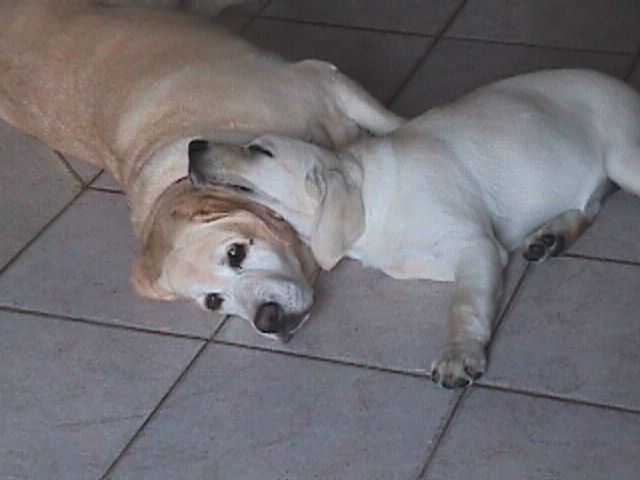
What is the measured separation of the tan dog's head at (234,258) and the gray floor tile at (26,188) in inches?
21.7

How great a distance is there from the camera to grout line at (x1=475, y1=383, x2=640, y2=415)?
6.62 feet

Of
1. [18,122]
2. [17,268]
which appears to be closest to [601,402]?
[17,268]

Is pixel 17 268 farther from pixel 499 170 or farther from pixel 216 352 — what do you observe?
pixel 499 170

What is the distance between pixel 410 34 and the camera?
3.11 metres

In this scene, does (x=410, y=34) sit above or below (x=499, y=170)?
below

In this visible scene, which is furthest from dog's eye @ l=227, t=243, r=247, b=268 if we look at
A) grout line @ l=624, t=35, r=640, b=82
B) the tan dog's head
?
grout line @ l=624, t=35, r=640, b=82

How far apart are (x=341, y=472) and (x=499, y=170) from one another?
60cm

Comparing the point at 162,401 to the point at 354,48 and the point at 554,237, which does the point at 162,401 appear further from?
the point at 354,48

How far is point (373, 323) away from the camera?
229 centimetres

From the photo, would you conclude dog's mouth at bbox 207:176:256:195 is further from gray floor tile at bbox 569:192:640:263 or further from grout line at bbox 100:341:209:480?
gray floor tile at bbox 569:192:640:263

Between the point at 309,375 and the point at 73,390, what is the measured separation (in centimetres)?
40

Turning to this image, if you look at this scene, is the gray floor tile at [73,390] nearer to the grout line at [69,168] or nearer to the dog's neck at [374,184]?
the dog's neck at [374,184]

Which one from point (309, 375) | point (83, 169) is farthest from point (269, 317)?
point (83, 169)

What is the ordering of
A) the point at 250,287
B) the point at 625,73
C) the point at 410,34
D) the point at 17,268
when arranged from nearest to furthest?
the point at 250,287, the point at 17,268, the point at 625,73, the point at 410,34
